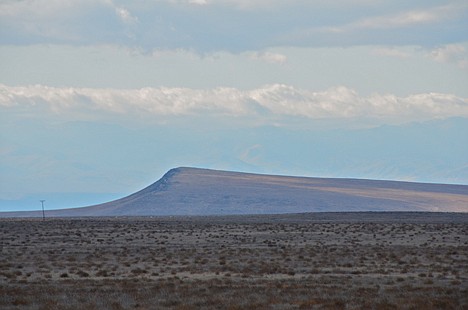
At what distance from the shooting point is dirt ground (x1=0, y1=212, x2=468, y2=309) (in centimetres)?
2488

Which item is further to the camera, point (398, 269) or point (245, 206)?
point (245, 206)

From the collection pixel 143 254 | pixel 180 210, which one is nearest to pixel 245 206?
pixel 180 210

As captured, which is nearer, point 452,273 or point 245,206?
point 452,273

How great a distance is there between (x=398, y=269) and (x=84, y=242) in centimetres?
2744

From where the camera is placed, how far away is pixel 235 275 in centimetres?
3294

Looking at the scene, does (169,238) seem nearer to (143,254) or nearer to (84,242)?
(84,242)

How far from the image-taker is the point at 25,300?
25125 mm

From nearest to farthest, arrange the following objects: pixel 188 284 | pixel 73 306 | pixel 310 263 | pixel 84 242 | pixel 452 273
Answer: pixel 73 306 < pixel 188 284 < pixel 452 273 < pixel 310 263 < pixel 84 242

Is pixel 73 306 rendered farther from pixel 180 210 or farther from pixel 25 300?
pixel 180 210

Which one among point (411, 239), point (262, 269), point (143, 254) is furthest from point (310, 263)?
point (411, 239)

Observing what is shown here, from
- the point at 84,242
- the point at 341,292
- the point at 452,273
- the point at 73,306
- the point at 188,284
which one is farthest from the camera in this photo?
the point at 84,242

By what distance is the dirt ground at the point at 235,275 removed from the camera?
2488 centimetres

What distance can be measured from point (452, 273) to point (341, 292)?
7.95 metres

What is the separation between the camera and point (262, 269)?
116ft
